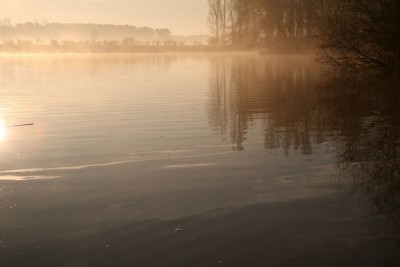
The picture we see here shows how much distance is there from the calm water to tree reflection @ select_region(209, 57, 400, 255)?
5 cm

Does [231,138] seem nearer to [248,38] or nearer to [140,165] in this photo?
[140,165]

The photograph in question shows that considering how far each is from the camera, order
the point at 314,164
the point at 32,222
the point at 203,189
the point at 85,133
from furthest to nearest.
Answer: the point at 85,133 → the point at 314,164 → the point at 203,189 → the point at 32,222

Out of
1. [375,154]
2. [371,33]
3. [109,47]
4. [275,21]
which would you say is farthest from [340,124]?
[109,47]

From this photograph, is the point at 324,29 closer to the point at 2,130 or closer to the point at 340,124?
the point at 340,124

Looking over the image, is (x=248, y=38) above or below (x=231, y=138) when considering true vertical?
above

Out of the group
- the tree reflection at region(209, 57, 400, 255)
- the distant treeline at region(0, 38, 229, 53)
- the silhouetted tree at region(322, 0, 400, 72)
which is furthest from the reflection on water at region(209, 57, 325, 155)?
the distant treeline at region(0, 38, 229, 53)

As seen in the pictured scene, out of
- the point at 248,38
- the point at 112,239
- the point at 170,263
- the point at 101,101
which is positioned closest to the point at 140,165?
the point at 112,239

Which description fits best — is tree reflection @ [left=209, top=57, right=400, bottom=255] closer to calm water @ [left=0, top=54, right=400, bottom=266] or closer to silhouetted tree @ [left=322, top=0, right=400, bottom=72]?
calm water @ [left=0, top=54, right=400, bottom=266]

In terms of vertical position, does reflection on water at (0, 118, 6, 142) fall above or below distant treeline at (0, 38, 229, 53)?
below

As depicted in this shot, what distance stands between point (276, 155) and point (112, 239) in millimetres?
5217

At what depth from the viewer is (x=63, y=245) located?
573 cm

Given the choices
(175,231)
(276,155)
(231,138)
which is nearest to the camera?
(175,231)

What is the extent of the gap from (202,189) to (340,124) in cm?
728

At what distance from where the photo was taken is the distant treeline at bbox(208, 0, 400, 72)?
18.4 metres
